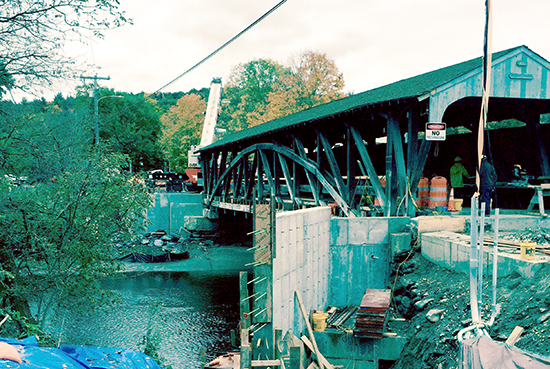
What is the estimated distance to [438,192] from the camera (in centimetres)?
1345

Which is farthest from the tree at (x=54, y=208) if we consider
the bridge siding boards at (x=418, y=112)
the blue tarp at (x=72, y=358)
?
the bridge siding boards at (x=418, y=112)

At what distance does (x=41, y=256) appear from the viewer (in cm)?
995

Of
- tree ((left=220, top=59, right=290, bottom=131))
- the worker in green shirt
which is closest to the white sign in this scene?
the worker in green shirt

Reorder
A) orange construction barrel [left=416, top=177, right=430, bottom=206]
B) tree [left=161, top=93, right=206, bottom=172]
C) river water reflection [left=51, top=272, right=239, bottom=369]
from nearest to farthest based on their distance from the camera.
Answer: river water reflection [left=51, top=272, right=239, bottom=369] → orange construction barrel [left=416, top=177, right=430, bottom=206] → tree [left=161, top=93, right=206, bottom=172]

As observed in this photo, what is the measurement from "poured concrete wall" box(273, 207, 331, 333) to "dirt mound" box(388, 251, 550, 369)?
85.9 inches

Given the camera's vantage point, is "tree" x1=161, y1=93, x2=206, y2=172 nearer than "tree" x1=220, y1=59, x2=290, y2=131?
Yes

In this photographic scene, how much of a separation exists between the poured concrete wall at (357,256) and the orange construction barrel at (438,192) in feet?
4.49

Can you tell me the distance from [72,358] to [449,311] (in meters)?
7.00

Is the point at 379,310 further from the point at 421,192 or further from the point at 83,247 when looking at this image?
the point at 83,247

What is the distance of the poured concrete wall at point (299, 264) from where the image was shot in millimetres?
9633

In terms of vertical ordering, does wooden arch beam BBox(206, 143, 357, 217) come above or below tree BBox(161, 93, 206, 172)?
below

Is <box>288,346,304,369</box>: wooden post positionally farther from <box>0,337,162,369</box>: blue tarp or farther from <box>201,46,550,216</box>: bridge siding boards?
<box>201,46,550,216</box>: bridge siding boards

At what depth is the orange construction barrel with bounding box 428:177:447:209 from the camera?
13.4 m

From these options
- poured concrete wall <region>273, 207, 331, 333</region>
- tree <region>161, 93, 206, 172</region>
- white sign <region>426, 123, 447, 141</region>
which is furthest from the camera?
tree <region>161, 93, 206, 172</region>
